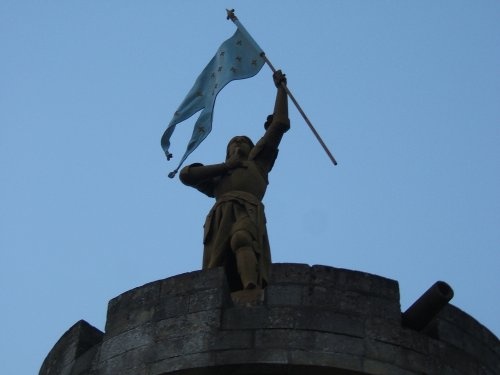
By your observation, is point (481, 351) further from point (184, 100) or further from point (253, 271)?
point (184, 100)

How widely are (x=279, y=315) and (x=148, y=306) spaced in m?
1.36

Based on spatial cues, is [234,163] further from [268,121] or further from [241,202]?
[268,121]

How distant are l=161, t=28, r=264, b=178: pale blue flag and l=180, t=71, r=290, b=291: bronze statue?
7.34 ft

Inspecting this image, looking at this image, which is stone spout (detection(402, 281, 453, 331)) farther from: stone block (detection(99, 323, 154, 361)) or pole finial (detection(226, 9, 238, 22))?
pole finial (detection(226, 9, 238, 22))

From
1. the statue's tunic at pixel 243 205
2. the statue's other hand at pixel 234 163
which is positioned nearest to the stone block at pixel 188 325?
the statue's tunic at pixel 243 205

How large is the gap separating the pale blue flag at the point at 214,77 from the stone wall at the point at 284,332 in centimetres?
547

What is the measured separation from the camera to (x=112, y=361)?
36.6 feet

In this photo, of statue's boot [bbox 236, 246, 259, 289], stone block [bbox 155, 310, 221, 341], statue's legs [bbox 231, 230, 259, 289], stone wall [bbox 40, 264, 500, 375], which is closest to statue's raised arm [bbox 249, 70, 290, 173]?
statue's legs [bbox 231, 230, 259, 289]

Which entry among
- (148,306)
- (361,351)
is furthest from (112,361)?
(361,351)

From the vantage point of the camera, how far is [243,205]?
43.7ft

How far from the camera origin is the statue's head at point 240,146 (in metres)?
14.2

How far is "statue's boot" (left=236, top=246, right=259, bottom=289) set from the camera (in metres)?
12.2

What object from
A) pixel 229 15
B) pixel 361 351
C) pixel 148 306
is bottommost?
pixel 361 351

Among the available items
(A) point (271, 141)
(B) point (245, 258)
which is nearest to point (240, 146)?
(A) point (271, 141)
